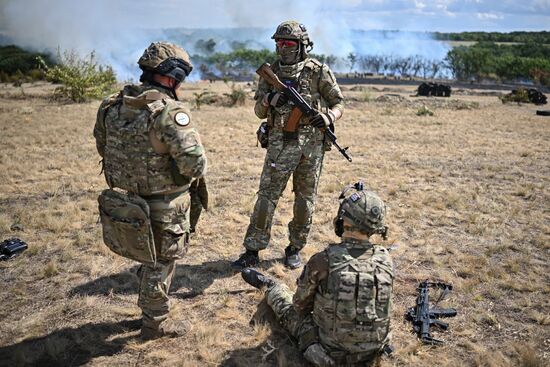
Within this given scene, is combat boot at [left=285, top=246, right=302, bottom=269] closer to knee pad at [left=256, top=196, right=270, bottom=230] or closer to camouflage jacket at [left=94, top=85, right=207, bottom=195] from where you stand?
knee pad at [left=256, top=196, right=270, bottom=230]

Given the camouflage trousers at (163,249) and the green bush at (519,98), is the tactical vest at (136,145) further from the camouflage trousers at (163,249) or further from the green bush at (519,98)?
the green bush at (519,98)

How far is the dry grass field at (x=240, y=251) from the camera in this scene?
3547 mm

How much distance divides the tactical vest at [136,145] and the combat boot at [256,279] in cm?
146

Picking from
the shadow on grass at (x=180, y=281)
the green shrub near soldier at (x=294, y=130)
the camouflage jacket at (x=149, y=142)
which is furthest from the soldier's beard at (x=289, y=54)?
the shadow on grass at (x=180, y=281)

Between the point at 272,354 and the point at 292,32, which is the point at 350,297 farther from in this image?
the point at 292,32

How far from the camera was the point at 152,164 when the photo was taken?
10.1ft

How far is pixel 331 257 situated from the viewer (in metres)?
2.99

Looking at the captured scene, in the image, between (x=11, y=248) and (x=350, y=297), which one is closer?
(x=350, y=297)

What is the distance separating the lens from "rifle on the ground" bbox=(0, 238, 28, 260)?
4.88 m

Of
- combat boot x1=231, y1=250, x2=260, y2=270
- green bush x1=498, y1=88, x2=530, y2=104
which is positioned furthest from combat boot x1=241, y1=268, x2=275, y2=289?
green bush x1=498, y1=88, x2=530, y2=104

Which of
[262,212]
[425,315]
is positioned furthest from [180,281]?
[425,315]

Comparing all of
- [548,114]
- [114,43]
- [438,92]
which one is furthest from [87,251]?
[114,43]

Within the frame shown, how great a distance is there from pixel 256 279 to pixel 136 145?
72.6 inches

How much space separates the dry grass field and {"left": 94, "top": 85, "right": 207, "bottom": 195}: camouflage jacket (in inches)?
52.3
